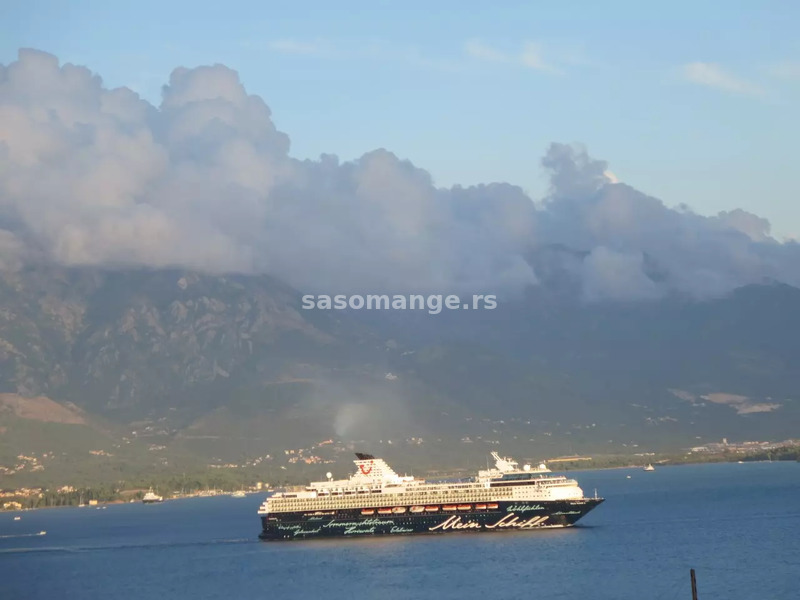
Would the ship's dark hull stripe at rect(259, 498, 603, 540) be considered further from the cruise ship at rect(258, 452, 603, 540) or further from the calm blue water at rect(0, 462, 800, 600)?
the calm blue water at rect(0, 462, 800, 600)

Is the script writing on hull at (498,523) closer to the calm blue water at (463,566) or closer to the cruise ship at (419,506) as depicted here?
the cruise ship at (419,506)

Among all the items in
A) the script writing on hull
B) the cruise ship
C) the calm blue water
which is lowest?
the calm blue water

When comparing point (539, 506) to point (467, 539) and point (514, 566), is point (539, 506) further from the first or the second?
point (514, 566)

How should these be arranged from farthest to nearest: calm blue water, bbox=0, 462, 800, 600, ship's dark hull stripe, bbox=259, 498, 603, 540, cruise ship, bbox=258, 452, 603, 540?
cruise ship, bbox=258, 452, 603, 540 < ship's dark hull stripe, bbox=259, 498, 603, 540 < calm blue water, bbox=0, 462, 800, 600

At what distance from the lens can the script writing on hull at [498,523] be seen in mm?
184375

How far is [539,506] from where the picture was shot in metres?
184

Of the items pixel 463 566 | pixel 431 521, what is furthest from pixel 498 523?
pixel 463 566

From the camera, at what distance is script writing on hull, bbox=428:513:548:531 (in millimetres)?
184375

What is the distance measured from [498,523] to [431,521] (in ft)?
29.9

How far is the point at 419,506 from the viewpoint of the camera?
187750 mm

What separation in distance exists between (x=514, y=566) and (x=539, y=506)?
37.4 metres

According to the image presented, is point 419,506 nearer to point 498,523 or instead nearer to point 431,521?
point 431,521

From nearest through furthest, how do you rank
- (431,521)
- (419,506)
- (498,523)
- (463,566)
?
(463,566) → (498,523) → (431,521) → (419,506)

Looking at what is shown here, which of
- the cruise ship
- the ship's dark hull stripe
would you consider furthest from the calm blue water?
the cruise ship
